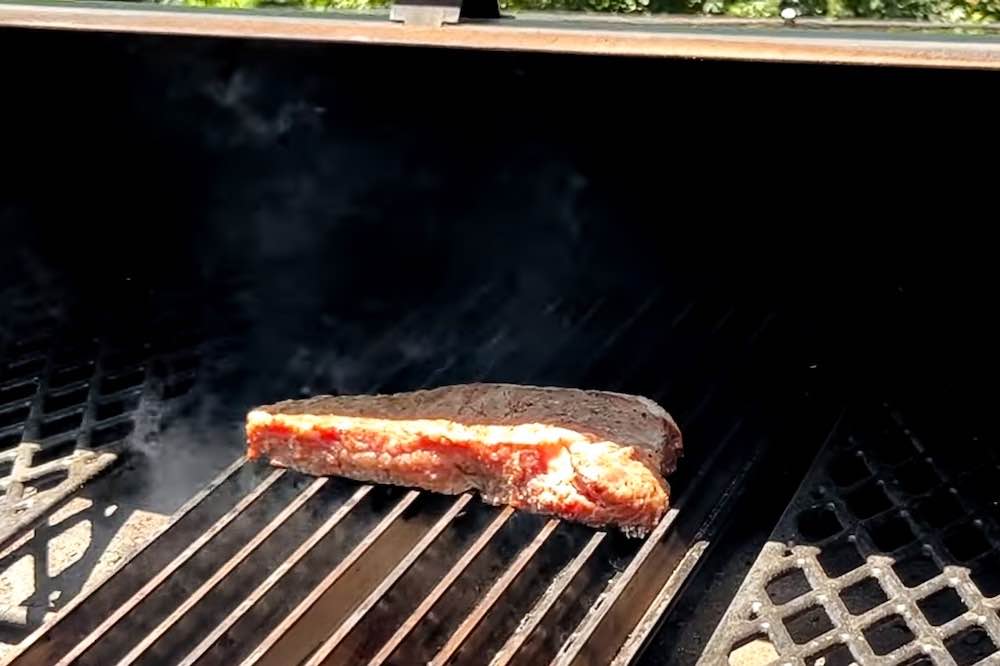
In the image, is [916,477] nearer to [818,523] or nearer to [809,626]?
[818,523]

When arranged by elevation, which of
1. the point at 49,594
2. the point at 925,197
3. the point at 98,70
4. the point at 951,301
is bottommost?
the point at 49,594

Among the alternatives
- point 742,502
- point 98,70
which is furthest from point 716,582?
point 98,70

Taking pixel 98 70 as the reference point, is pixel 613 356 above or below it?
below

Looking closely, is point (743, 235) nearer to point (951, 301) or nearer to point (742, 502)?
point (951, 301)

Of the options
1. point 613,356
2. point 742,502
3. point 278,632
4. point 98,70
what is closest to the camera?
point 278,632

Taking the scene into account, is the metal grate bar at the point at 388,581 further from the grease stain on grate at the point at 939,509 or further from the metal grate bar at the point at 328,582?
the grease stain on grate at the point at 939,509

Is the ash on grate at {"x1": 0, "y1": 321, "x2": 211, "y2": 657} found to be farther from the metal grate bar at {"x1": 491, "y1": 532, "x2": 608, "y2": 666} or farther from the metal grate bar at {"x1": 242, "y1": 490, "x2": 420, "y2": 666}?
the metal grate bar at {"x1": 491, "y1": 532, "x2": 608, "y2": 666}

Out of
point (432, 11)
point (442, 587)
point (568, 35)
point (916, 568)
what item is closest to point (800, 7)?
point (568, 35)
